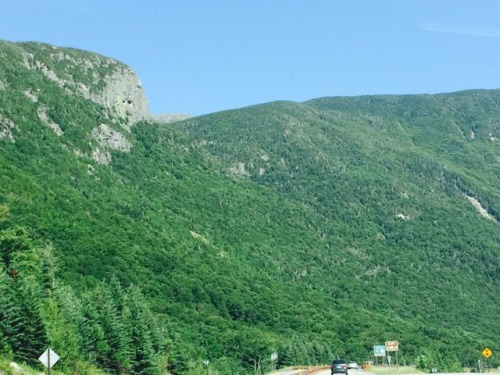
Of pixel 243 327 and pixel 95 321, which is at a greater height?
pixel 95 321

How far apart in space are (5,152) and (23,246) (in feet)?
450

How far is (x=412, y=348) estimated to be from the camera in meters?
198

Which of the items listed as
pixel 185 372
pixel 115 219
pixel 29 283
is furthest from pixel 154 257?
pixel 29 283

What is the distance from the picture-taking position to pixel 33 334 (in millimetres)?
47688

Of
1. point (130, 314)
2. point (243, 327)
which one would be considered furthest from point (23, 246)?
point (243, 327)

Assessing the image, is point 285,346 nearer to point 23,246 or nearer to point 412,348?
point 412,348

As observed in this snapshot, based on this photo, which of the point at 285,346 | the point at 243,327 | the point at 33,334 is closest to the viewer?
the point at 33,334

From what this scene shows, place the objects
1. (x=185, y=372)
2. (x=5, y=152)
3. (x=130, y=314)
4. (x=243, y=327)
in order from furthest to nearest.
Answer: (x=5, y=152)
(x=243, y=327)
(x=185, y=372)
(x=130, y=314)

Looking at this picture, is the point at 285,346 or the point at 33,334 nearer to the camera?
the point at 33,334

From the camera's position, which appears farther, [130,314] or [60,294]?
[130,314]

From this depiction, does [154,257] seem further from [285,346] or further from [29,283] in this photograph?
[29,283]

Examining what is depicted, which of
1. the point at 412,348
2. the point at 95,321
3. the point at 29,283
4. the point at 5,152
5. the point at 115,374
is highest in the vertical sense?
the point at 5,152

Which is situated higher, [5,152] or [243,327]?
[5,152]

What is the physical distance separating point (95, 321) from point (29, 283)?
1338cm
